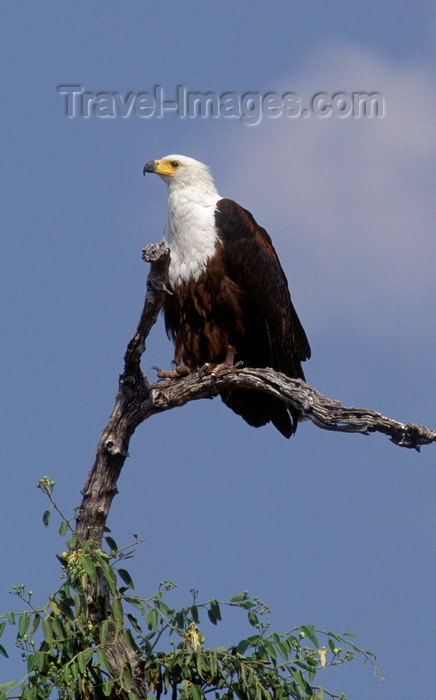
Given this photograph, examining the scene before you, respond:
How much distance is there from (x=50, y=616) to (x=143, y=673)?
72cm

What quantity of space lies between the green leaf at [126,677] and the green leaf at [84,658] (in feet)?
0.67

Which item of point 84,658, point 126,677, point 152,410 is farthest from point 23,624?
point 152,410

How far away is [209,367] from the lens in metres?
6.84

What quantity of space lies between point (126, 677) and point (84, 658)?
281mm

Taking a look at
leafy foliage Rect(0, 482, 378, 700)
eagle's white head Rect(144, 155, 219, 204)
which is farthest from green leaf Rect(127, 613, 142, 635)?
eagle's white head Rect(144, 155, 219, 204)

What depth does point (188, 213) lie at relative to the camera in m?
7.34

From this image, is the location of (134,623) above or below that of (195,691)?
above

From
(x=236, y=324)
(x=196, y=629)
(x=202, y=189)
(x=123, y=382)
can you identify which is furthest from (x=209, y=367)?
(x=196, y=629)

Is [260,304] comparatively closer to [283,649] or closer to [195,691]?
[283,649]

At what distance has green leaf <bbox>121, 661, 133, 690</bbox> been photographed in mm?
4773

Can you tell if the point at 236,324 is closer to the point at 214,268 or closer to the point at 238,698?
the point at 214,268

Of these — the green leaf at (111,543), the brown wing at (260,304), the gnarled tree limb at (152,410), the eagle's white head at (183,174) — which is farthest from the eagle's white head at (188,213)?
the green leaf at (111,543)

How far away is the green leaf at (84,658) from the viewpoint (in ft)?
15.1

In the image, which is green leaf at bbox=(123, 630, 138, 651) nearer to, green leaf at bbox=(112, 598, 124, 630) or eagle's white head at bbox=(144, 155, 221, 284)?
green leaf at bbox=(112, 598, 124, 630)
